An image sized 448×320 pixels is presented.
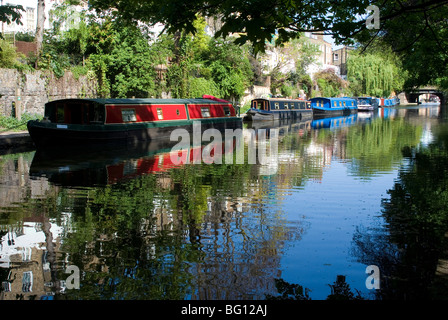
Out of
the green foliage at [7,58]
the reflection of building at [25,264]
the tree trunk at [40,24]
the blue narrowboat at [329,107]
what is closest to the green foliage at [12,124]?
the green foliage at [7,58]

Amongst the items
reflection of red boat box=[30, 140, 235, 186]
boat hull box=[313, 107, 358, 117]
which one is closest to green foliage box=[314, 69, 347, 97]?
boat hull box=[313, 107, 358, 117]

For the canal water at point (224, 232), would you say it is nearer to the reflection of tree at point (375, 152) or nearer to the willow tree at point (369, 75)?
the reflection of tree at point (375, 152)

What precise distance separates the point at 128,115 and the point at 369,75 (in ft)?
179

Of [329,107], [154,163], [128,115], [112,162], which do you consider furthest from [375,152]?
[329,107]

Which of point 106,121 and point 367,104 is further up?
point 367,104

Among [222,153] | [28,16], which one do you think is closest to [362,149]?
[222,153]

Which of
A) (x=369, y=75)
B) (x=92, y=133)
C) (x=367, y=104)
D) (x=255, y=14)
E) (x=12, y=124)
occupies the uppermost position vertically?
(x=369, y=75)

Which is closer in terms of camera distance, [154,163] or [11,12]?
[11,12]

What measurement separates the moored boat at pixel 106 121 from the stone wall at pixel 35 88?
273 cm

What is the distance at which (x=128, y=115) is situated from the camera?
20.0 metres

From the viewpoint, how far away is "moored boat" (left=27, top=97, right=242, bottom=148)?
17250 mm

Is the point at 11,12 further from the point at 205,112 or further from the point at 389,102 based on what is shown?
the point at 389,102

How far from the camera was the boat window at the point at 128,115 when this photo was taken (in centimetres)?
1969

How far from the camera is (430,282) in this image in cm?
470
